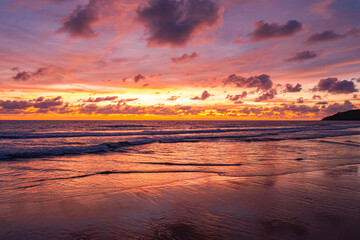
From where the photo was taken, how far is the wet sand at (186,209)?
3994 millimetres

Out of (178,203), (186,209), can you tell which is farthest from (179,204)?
(186,209)

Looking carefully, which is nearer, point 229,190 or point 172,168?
point 229,190

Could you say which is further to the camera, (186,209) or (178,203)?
(178,203)

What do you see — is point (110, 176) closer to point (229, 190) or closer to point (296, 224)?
point (229, 190)

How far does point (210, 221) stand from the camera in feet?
14.6

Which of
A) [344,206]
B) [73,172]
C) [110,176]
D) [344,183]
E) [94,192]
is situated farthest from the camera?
[73,172]

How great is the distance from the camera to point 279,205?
210 inches

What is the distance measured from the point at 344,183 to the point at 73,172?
9.81 metres

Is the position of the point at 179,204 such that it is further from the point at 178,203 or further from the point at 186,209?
the point at 186,209

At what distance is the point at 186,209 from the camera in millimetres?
5125

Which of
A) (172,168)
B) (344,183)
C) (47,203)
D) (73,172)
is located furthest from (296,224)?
(73,172)

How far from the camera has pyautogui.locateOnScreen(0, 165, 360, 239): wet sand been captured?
3994 mm

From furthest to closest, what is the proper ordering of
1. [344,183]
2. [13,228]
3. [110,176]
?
[110,176]
[344,183]
[13,228]

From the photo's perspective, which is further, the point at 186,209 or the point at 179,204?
the point at 179,204
